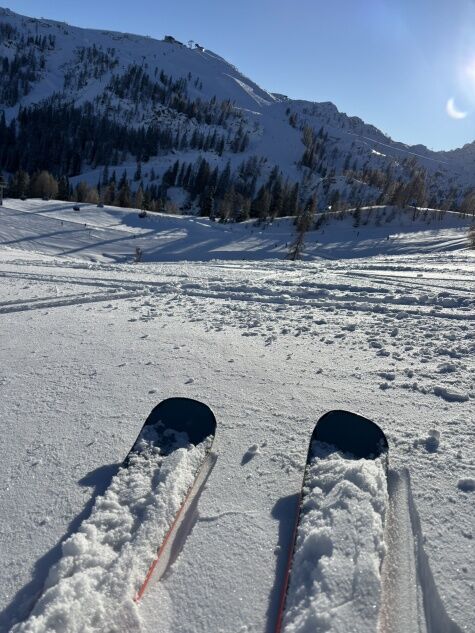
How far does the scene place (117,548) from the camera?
103 inches

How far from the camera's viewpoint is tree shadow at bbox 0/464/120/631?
219cm

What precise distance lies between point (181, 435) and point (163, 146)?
151026 mm

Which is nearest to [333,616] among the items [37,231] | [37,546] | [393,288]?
[37,546]

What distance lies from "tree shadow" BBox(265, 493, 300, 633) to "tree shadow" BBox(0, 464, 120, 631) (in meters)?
1.41

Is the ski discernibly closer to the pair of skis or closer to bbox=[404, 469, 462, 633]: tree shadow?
the pair of skis

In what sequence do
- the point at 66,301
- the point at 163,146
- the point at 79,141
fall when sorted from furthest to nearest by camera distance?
the point at 163,146 → the point at 79,141 → the point at 66,301

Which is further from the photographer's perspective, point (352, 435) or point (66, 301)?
point (66, 301)

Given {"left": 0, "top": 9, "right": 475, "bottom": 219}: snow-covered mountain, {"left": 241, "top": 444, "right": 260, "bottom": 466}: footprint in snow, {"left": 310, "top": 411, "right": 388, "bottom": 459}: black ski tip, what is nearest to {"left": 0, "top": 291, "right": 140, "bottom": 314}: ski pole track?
{"left": 241, "top": 444, "right": 260, "bottom": 466}: footprint in snow

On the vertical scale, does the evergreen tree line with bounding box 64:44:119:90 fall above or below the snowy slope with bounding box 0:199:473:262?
above

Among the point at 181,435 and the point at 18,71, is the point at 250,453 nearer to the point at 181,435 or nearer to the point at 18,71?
the point at 181,435

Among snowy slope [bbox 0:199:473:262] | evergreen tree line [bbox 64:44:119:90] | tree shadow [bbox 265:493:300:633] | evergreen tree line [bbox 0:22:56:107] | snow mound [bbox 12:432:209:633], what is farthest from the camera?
evergreen tree line [bbox 64:44:119:90]

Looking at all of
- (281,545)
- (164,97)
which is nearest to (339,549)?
(281,545)

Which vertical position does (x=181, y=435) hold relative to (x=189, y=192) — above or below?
below

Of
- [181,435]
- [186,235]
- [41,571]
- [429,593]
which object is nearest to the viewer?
[429,593]
